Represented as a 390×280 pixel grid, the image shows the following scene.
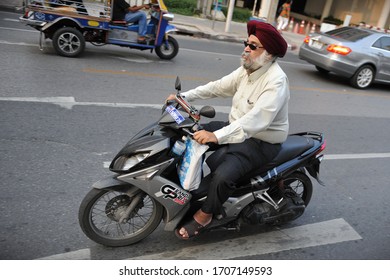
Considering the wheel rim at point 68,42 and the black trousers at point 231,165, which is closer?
the black trousers at point 231,165

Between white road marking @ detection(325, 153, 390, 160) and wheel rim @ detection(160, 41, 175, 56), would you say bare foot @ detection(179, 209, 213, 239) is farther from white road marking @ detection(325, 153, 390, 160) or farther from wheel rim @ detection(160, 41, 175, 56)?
wheel rim @ detection(160, 41, 175, 56)

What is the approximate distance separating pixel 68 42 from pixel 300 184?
6088 millimetres

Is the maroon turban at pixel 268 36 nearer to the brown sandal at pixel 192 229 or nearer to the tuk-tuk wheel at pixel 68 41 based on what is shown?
the brown sandal at pixel 192 229

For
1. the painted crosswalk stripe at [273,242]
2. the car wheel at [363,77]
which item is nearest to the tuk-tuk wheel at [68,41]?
the painted crosswalk stripe at [273,242]

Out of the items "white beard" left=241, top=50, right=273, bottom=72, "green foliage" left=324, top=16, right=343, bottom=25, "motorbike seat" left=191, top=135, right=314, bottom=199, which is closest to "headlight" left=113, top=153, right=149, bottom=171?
"motorbike seat" left=191, top=135, right=314, bottom=199

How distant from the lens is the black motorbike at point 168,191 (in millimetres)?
2789

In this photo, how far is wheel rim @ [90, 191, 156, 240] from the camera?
2973mm

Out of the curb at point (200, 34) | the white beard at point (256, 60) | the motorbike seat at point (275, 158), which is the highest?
the white beard at point (256, 60)

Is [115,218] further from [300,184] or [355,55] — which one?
[355,55]

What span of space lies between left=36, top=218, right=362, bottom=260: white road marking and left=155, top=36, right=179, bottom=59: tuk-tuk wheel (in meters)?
6.54

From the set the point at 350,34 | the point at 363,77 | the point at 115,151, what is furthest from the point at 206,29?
the point at 115,151

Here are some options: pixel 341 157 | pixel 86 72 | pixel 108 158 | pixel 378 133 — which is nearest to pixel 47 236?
pixel 108 158

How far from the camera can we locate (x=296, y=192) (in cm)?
369

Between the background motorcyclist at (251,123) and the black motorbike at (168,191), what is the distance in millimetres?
115
